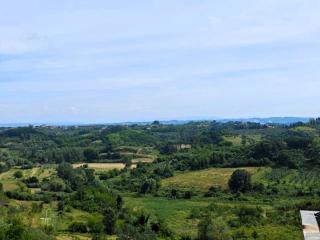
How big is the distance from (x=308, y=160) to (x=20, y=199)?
55.1 m

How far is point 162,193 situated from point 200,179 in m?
11.1

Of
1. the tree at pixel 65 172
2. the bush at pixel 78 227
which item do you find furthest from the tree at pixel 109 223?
the tree at pixel 65 172

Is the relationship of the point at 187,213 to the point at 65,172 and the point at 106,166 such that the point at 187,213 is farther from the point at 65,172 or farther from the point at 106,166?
the point at 106,166

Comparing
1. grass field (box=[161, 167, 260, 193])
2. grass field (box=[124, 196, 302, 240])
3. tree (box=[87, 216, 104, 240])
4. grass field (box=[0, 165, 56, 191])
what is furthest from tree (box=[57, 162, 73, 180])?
tree (box=[87, 216, 104, 240])

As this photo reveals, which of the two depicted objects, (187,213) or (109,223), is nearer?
(109,223)

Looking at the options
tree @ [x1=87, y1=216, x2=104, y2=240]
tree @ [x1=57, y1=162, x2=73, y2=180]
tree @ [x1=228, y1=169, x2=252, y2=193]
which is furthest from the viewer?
tree @ [x1=57, y1=162, x2=73, y2=180]

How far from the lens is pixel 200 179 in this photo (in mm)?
93188

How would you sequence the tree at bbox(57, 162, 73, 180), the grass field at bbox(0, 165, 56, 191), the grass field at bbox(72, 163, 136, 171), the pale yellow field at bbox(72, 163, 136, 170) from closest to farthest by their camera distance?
the grass field at bbox(0, 165, 56, 191)
the tree at bbox(57, 162, 73, 180)
the grass field at bbox(72, 163, 136, 171)
the pale yellow field at bbox(72, 163, 136, 170)

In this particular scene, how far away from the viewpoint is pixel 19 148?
158500mm

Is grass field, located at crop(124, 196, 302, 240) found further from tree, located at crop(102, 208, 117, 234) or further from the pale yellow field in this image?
the pale yellow field

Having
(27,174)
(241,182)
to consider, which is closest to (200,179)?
(241,182)

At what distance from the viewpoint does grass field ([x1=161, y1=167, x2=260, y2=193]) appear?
87.4 meters

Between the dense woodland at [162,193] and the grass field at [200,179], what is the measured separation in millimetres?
343

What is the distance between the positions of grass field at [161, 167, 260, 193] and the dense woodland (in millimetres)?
343
